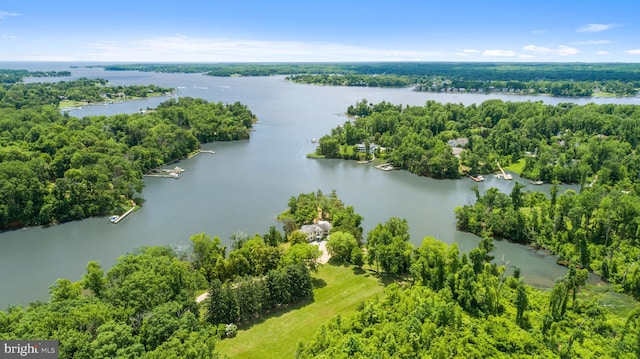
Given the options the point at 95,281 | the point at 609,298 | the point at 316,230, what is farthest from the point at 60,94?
the point at 609,298

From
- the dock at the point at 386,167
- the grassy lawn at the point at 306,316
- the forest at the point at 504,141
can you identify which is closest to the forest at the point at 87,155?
the forest at the point at 504,141

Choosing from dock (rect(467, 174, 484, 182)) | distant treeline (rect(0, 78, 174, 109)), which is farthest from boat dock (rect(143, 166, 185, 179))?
distant treeline (rect(0, 78, 174, 109))

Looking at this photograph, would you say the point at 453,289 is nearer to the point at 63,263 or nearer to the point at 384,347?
the point at 384,347

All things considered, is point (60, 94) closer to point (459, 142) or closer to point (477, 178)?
point (459, 142)

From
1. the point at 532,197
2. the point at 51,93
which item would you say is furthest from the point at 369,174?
the point at 51,93

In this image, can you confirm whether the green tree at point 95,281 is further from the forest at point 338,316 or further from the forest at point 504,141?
the forest at point 504,141
